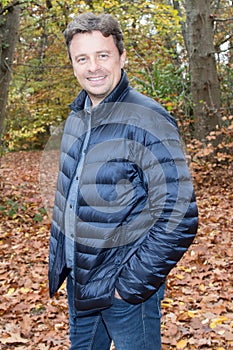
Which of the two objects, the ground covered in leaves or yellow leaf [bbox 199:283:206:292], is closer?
the ground covered in leaves

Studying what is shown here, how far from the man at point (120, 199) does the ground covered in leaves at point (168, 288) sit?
5.91ft

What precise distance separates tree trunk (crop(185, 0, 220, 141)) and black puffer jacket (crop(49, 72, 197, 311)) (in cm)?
741

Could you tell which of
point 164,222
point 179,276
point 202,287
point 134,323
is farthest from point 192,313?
point 164,222

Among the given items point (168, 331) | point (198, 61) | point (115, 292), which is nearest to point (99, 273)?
point (115, 292)

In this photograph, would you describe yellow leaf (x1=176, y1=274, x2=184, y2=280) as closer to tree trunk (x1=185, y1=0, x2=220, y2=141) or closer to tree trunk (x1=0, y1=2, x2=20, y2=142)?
tree trunk (x1=185, y1=0, x2=220, y2=141)

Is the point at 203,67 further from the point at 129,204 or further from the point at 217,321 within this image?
the point at 129,204

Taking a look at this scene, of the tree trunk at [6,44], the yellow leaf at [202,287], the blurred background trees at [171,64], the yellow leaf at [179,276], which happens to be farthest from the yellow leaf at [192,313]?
the tree trunk at [6,44]

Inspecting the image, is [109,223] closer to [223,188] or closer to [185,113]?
[223,188]

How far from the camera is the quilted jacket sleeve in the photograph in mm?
1838

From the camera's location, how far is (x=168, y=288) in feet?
15.3

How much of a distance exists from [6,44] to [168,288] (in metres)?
5.80

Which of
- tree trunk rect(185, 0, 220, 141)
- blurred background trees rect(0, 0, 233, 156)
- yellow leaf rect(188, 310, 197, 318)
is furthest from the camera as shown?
tree trunk rect(185, 0, 220, 141)

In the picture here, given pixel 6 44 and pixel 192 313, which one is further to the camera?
pixel 6 44

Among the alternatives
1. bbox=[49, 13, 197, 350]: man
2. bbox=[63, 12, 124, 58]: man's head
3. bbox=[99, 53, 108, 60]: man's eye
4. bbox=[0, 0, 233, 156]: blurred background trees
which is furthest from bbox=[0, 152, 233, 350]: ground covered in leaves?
bbox=[63, 12, 124, 58]: man's head
